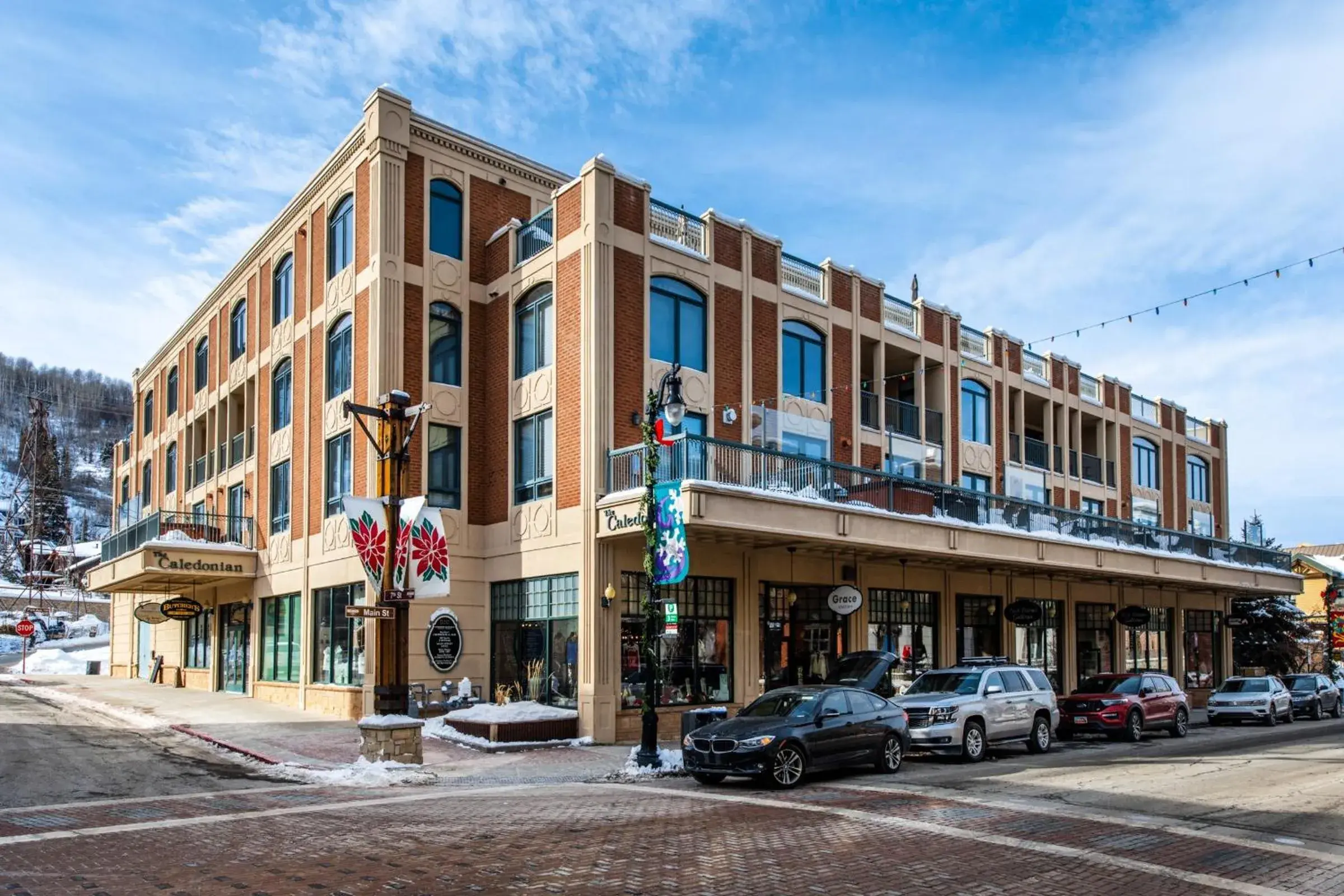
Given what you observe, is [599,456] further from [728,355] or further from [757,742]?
[757,742]

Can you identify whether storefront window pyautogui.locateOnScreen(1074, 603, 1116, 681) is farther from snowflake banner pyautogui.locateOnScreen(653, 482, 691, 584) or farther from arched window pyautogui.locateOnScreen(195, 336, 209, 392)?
arched window pyautogui.locateOnScreen(195, 336, 209, 392)

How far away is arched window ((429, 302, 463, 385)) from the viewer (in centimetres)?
2630

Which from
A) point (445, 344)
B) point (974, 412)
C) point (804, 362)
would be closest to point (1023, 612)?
point (974, 412)

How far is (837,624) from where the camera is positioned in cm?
2694

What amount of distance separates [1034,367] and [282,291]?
24.1m

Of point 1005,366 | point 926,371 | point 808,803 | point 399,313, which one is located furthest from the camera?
point 1005,366

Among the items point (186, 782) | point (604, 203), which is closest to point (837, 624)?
point (604, 203)

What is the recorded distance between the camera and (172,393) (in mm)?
44469

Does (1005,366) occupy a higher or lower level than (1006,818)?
higher

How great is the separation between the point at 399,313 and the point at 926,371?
50.9 feet

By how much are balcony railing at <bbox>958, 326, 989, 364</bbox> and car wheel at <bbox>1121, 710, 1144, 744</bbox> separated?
13.0m

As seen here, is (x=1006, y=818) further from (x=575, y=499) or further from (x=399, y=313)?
(x=399, y=313)

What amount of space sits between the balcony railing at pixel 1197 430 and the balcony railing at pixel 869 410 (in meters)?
22.2

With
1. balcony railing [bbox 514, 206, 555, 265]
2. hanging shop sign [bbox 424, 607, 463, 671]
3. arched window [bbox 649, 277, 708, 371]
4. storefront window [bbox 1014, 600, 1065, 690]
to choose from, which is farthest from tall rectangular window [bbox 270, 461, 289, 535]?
storefront window [bbox 1014, 600, 1065, 690]
